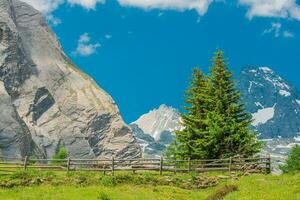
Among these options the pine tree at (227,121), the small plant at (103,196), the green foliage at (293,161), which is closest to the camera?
the small plant at (103,196)

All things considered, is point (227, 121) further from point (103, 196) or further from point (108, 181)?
point (103, 196)

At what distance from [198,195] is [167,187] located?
10.4 feet

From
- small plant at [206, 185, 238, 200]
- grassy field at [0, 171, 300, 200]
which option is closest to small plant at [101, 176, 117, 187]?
grassy field at [0, 171, 300, 200]

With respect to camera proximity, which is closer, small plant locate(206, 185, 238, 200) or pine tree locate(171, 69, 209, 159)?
small plant locate(206, 185, 238, 200)

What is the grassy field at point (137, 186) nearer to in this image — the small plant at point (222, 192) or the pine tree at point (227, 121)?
the small plant at point (222, 192)

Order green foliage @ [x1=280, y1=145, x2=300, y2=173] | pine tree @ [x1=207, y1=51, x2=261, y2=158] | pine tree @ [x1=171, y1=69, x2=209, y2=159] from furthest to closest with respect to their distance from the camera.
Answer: green foliage @ [x1=280, y1=145, x2=300, y2=173]
pine tree @ [x1=171, y1=69, x2=209, y2=159]
pine tree @ [x1=207, y1=51, x2=261, y2=158]

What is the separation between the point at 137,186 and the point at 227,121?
19.7 meters

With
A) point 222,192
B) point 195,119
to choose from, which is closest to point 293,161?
point 195,119

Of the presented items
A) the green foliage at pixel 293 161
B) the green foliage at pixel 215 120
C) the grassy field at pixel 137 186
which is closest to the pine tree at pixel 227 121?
the green foliage at pixel 215 120

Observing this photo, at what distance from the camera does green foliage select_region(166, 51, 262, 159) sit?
197 feet

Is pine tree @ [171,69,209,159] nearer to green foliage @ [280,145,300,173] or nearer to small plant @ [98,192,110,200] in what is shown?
small plant @ [98,192,110,200]

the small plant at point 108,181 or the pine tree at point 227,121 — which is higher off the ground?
the pine tree at point 227,121

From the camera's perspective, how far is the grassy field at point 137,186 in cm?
3872

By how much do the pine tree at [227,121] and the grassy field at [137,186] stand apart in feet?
30.7
